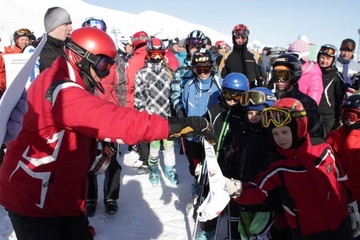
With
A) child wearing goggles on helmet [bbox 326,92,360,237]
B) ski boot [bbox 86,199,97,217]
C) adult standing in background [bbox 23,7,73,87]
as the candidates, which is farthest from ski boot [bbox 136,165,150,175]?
child wearing goggles on helmet [bbox 326,92,360,237]

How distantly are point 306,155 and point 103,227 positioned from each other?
2.76 metres

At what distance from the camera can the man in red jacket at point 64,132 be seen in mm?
1888

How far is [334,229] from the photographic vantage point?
2480mm

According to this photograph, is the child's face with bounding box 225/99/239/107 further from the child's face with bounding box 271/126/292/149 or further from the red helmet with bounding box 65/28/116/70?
the red helmet with bounding box 65/28/116/70

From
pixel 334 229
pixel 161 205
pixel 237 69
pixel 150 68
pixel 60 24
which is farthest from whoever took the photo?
pixel 237 69

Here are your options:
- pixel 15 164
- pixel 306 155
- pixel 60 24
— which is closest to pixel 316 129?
pixel 306 155

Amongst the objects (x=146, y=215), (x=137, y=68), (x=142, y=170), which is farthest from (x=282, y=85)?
(x=142, y=170)

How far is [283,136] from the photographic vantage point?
2537 millimetres

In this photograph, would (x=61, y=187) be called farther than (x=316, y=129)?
No

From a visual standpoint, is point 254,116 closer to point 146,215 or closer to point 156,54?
point 146,215

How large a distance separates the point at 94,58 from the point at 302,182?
1.87 m

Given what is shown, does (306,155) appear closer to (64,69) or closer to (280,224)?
(280,224)

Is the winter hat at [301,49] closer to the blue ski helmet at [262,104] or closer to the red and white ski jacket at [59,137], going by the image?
the blue ski helmet at [262,104]

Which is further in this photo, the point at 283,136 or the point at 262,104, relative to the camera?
the point at 262,104
